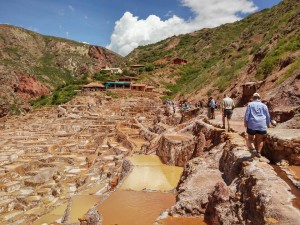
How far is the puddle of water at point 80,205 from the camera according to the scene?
14.0 metres

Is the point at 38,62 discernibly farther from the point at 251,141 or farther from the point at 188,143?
the point at 251,141

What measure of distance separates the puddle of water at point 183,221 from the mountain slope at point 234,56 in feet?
27.7

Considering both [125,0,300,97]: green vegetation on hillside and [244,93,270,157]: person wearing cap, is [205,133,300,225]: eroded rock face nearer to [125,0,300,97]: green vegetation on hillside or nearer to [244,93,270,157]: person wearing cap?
[244,93,270,157]: person wearing cap

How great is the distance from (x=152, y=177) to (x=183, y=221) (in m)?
7.49

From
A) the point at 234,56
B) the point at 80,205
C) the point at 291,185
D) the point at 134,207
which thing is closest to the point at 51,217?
the point at 80,205

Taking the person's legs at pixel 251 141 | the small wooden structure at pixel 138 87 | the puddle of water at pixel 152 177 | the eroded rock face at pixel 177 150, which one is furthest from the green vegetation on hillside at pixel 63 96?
the person's legs at pixel 251 141

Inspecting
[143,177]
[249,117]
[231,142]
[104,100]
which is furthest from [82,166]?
[104,100]

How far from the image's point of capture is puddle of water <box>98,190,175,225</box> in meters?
10.9

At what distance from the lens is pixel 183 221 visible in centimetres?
918

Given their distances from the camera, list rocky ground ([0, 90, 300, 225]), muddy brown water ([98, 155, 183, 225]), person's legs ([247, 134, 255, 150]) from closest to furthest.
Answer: rocky ground ([0, 90, 300, 225]), person's legs ([247, 134, 255, 150]), muddy brown water ([98, 155, 183, 225])

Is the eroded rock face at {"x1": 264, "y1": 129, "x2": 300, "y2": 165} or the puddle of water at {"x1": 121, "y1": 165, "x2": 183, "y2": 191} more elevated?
the eroded rock face at {"x1": 264, "y1": 129, "x2": 300, "y2": 165}

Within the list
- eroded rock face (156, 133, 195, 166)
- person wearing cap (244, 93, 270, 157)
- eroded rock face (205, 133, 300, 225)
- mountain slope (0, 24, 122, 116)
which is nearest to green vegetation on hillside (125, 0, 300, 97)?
eroded rock face (156, 133, 195, 166)

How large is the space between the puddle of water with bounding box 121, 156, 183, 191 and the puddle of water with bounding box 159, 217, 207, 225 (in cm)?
548

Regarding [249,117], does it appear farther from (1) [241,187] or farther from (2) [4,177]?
(2) [4,177]
